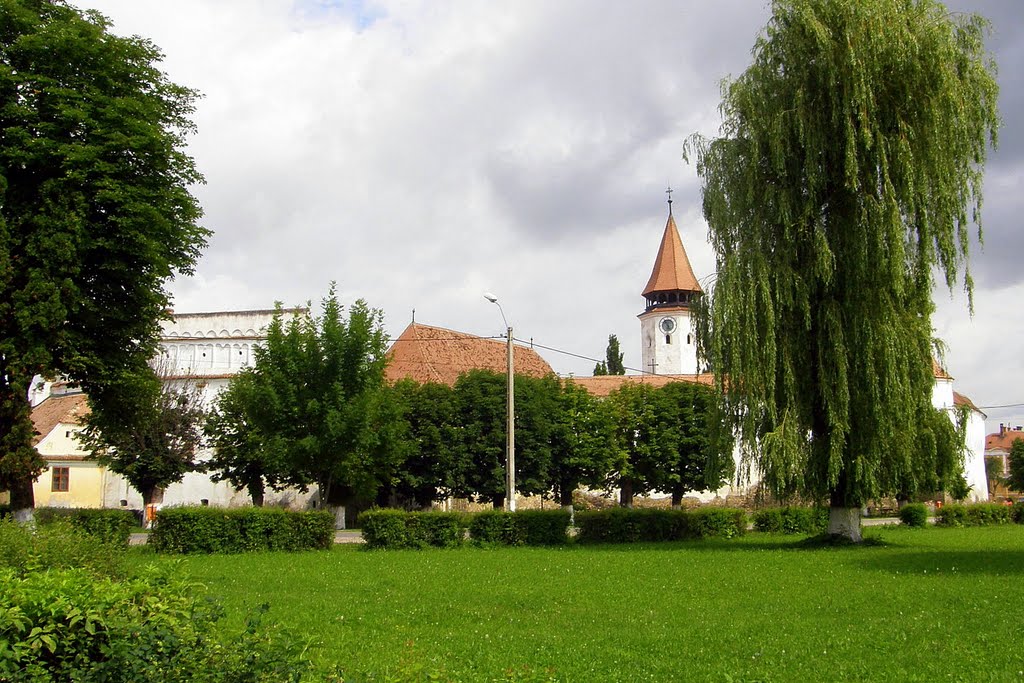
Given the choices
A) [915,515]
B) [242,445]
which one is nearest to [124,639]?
[242,445]

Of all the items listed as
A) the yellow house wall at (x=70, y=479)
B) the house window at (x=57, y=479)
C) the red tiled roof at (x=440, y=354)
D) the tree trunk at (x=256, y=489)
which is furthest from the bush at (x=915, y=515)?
the house window at (x=57, y=479)

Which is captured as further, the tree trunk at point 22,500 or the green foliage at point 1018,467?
the green foliage at point 1018,467

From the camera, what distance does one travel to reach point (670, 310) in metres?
78.9

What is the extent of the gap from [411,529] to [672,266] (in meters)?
57.6

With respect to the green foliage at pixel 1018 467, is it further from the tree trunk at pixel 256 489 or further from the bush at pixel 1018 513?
the tree trunk at pixel 256 489

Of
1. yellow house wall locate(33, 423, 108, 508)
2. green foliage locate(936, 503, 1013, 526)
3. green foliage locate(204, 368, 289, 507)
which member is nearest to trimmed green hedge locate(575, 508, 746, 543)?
green foliage locate(204, 368, 289, 507)

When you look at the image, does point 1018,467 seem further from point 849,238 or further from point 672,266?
point 849,238

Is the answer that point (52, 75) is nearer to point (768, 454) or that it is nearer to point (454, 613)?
point (454, 613)

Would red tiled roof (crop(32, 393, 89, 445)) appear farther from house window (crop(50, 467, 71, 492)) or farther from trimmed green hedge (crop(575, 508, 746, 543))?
trimmed green hedge (crop(575, 508, 746, 543))

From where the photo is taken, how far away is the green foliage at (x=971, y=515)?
1396 inches

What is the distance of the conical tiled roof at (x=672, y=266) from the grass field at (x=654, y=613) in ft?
192

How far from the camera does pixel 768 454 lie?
2177 cm

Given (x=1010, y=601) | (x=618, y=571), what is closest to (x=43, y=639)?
(x=1010, y=601)

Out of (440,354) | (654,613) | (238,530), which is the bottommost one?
(654,613)
